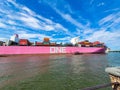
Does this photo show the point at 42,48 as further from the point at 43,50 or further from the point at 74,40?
the point at 74,40

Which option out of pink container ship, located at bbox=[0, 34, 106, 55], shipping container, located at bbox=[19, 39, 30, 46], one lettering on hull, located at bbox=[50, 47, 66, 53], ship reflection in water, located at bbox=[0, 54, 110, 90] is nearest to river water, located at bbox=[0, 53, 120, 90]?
ship reflection in water, located at bbox=[0, 54, 110, 90]

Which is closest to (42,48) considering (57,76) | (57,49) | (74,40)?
(57,49)

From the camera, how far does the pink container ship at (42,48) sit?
205 feet

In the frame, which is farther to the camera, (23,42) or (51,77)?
(23,42)

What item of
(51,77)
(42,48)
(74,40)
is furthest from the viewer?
(74,40)

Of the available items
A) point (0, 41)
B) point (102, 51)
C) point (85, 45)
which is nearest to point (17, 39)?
point (0, 41)

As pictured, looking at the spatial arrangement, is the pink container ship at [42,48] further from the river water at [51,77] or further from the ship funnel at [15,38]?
the river water at [51,77]

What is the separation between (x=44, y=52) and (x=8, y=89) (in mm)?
59237

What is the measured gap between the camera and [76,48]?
76.7 m

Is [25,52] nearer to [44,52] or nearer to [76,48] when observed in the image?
[44,52]

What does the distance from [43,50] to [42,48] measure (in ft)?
3.79

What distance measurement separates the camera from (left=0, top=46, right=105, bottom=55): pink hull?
61153 millimetres

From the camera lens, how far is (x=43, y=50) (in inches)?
2734

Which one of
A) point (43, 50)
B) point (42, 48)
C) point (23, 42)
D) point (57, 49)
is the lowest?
point (43, 50)
